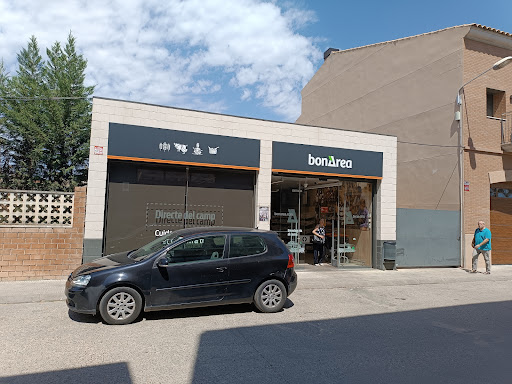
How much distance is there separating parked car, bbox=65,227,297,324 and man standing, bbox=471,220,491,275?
8746 mm

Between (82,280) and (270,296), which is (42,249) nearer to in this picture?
(82,280)

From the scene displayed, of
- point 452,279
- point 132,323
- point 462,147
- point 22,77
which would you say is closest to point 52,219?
point 132,323

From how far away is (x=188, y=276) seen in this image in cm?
602

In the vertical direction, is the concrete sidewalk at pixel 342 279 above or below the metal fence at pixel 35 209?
below

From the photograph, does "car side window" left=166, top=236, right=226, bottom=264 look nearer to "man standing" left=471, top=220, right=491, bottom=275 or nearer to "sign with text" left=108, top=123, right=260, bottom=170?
"sign with text" left=108, top=123, right=260, bottom=170

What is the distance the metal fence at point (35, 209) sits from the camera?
8875mm

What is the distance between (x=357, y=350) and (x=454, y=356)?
4.05 ft

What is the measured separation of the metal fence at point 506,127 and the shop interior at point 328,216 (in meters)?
6.38

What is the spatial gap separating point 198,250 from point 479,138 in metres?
12.7

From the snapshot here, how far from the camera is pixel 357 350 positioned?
4.83 meters

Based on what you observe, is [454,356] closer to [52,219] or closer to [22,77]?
[52,219]

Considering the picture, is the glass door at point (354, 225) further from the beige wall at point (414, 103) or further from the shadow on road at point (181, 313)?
the shadow on road at point (181, 313)

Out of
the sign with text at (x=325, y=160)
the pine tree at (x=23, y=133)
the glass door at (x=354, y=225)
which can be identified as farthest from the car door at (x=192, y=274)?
the pine tree at (x=23, y=133)

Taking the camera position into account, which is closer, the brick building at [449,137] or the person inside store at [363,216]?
the person inside store at [363,216]
